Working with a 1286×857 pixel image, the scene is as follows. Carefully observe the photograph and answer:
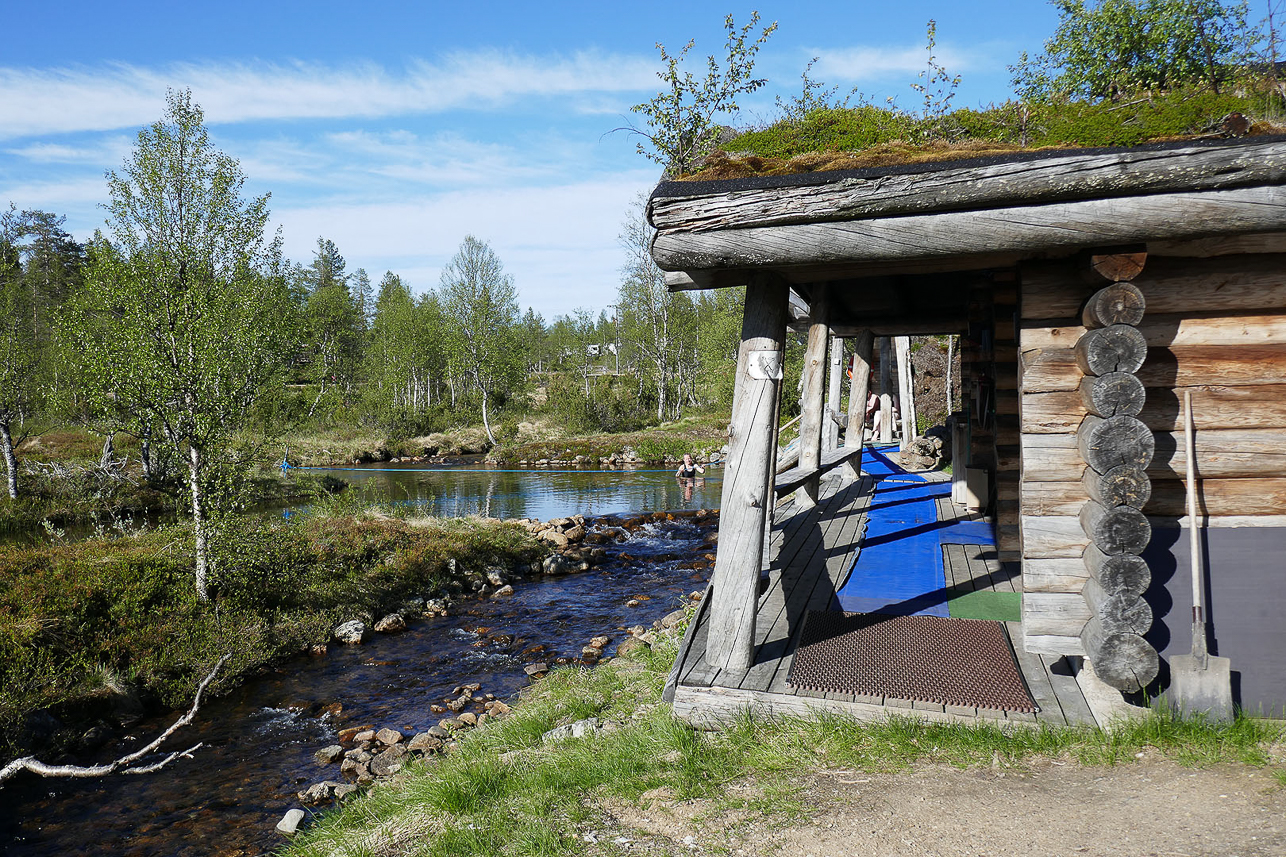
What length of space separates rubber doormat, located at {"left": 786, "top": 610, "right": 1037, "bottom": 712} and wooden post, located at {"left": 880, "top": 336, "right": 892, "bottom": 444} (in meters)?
11.7

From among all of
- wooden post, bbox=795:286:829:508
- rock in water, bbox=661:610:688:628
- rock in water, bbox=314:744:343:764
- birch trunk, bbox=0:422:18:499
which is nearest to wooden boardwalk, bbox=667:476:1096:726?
wooden post, bbox=795:286:829:508

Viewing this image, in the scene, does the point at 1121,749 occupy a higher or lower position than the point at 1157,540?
lower

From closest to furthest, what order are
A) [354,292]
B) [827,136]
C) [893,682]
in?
[893,682] < [827,136] < [354,292]

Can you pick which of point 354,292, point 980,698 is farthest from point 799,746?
point 354,292

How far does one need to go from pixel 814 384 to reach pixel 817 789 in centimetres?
602

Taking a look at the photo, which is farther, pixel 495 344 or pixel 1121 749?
pixel 495 344

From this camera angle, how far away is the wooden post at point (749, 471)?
441 cm

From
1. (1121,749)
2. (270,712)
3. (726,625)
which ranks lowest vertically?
(270,712)

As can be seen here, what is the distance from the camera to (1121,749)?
357 cm

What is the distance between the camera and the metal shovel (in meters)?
3.64

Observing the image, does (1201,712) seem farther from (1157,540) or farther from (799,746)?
(799,746)

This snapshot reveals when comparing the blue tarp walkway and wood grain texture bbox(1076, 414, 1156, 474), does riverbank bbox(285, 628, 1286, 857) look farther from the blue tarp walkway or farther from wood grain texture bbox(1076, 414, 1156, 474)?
the blue tarp walkway

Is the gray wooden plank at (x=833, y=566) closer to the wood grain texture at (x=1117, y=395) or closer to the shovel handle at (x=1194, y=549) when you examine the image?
the shovel handle at (x=1194, y=549)

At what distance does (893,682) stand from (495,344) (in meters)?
35.3
